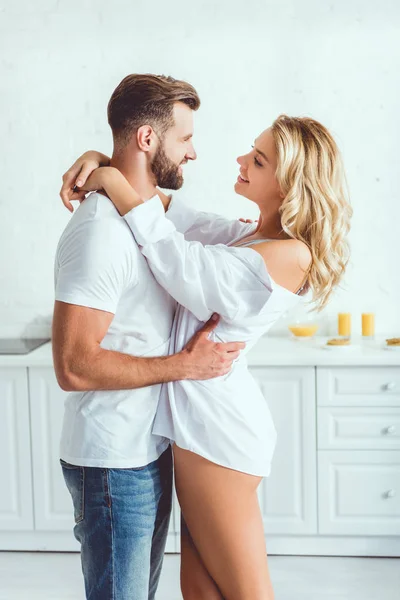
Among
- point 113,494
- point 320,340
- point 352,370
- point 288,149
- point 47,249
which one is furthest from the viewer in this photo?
point 47,249

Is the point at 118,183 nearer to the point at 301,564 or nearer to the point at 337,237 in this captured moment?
the point at 337,237

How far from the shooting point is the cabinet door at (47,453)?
299 cm

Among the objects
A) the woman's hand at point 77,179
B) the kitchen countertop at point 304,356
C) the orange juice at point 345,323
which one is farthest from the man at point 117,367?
the orange juice at point 345,323

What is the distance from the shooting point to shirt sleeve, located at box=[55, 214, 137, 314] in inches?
59.1

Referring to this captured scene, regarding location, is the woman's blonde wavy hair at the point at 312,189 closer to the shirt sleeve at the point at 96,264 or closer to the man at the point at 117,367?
the man at the point at 117,367

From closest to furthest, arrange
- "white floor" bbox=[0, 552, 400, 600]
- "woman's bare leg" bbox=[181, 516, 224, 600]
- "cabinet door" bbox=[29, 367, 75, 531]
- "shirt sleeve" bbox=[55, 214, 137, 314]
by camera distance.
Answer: "shirt sleeve" bbox=[55, 214, 137, 314] → "woman's bare leg" bbox=[181, 516, 224, 600] → "white floor" bbox=[0, 552, 400, 600] → "cabinet door" bbox=[29, 367, 75, 531]

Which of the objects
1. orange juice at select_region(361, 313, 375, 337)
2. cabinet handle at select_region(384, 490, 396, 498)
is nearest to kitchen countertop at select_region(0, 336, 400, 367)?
orange juice at select_region(361, 313, 375, 337)

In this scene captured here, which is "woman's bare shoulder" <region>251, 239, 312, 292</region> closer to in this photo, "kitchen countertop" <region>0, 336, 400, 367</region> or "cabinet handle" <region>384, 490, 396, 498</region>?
"kitchen countertop" <region>0, 336, 400, 367</region>

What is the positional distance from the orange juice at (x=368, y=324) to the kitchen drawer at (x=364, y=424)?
1.42 ft

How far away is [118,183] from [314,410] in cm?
161

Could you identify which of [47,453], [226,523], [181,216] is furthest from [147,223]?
[47,453]

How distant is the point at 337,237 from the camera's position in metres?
1.73

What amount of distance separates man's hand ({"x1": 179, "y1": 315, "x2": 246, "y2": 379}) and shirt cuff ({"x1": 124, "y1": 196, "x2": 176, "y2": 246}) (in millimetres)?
239

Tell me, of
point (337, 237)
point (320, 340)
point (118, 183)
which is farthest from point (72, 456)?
point (320, 340)
